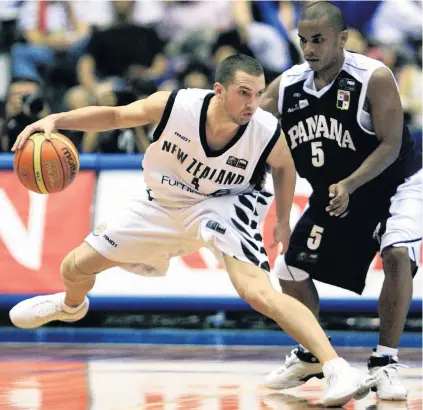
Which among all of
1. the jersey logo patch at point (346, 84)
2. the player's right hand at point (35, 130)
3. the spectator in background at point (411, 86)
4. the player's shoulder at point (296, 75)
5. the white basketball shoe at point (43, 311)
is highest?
the spectator in background at point (411, 86)

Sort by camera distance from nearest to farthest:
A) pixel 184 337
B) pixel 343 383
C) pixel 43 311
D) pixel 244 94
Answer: pixel 343 383 → pixel 244 94 → pixel 43 311 → pixel 184 337

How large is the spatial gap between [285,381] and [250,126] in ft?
5.07

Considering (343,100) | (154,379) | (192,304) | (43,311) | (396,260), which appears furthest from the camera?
(192,304)

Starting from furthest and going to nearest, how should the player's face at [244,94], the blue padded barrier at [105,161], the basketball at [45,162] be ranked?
the blue padded barrier at [105,161], the basketball at [45,162], the player's face at [244,94]

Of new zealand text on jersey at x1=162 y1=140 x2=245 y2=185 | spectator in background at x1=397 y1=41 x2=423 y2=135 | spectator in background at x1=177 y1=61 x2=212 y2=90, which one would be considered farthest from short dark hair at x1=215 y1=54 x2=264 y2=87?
spectator in background at x1=397 y1=41 x2=423 y2=135

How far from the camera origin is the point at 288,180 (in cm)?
568

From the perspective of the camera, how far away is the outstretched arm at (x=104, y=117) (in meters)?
5.48

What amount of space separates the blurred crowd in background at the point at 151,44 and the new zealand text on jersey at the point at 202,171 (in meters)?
4.25

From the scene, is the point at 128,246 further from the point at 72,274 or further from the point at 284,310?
the point at 284,310

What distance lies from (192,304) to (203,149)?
10.9 feet

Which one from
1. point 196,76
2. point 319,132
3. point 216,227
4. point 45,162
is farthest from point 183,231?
point 196,76

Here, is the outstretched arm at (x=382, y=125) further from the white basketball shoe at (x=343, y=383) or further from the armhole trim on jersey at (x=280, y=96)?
the white basketball shoe at (x=343, y=383)

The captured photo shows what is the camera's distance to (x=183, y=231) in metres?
5.81

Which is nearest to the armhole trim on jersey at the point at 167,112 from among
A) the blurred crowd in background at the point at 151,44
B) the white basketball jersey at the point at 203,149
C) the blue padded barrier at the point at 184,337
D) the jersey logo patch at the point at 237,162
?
the white basketball jersey at the point at 203,149
